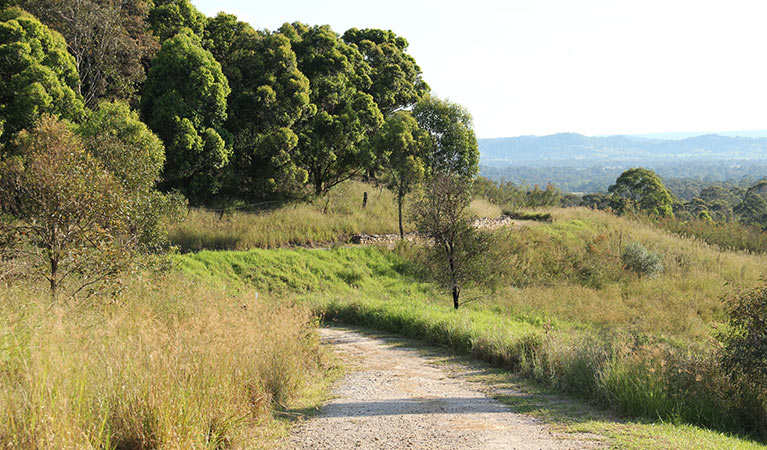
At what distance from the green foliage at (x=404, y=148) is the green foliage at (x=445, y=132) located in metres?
0.68

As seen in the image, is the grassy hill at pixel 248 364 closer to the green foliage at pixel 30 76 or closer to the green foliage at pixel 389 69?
the green foliage at pixel 30 76

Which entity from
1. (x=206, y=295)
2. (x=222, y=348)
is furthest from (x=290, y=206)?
(x=222, y=348)

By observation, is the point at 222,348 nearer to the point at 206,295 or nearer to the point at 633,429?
the point at 206,295

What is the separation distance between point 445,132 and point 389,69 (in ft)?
41.3

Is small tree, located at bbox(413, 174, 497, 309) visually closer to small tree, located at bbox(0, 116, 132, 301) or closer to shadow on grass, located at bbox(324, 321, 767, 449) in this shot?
shadow on grass, located at bbox(324, 321, 767, 449)

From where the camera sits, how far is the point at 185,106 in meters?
21.5

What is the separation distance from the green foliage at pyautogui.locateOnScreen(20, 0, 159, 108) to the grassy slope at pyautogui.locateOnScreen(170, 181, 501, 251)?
21.7ft

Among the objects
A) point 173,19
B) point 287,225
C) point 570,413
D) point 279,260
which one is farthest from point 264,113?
point 570,413

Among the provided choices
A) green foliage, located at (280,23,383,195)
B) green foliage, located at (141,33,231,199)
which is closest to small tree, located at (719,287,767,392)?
green foliage, located at (141,33,231,199)

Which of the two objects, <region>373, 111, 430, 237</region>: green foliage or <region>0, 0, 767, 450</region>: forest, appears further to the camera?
<region>373, 111, 430, 237</region>: green foliage

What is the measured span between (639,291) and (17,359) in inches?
857

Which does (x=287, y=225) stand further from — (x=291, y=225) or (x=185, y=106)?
(x=185, y=106)

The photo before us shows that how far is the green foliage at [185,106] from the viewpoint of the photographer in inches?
829

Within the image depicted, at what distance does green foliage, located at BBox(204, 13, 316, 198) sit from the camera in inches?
976
